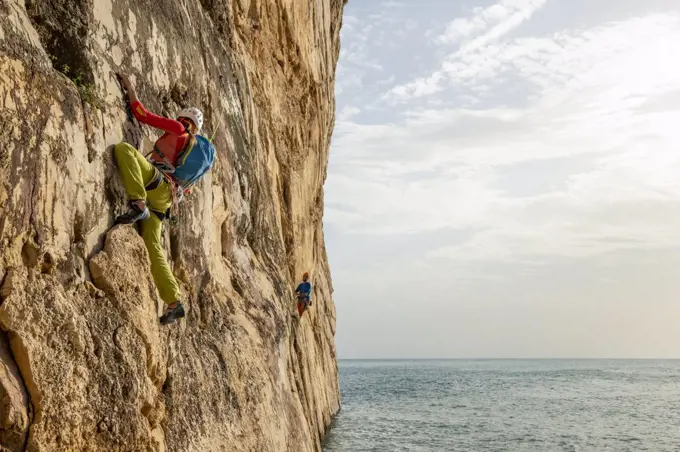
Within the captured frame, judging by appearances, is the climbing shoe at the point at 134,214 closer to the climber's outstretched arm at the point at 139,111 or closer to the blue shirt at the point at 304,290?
the climber's outstretched arm at the point at 139,111

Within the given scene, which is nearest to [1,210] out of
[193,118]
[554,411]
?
[193,118]

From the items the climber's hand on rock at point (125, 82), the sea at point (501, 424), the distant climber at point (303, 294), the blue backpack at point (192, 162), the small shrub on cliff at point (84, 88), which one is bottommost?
the sea at point (501, 424)

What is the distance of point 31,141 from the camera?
4906mm

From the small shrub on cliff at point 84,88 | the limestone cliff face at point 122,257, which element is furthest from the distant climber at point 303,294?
the small shrub on cliff at point 84,88

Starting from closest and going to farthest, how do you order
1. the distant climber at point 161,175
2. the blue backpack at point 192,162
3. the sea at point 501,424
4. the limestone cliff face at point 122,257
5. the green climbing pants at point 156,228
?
the limestone cliff face at point 122,257 → the distant climber at point 161,175 → the green climbing pants at point 156,228 → the blue backpack at point 192,162 → the sea at point 501,424

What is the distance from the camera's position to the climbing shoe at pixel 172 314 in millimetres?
6516

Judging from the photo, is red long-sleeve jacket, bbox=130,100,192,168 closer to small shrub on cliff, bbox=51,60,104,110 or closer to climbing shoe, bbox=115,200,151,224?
small shrub on cliff, bbox=51,60,104,110

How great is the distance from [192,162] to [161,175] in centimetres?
42

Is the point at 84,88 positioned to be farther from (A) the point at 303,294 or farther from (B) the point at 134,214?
(A) the point at 303,294

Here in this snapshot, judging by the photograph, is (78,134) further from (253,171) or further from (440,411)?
(440,411)

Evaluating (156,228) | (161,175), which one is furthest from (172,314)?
(161,175)

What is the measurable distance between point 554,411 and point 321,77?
82.6 feet

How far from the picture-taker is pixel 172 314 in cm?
657

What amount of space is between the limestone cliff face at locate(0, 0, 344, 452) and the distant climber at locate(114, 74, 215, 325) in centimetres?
15
